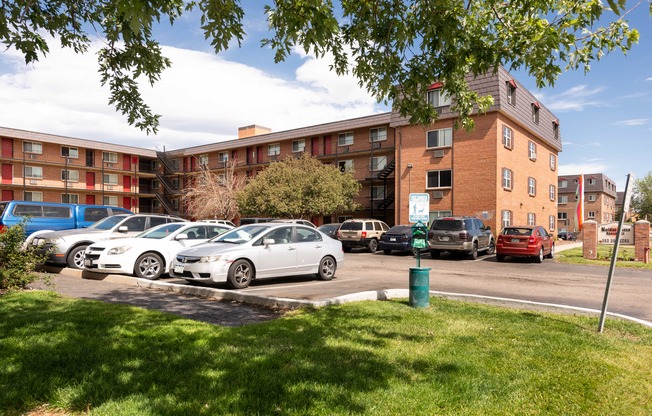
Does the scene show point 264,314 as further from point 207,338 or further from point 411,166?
point 411,166

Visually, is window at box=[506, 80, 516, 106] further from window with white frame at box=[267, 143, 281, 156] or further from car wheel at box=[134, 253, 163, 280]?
car wheel at box=[134, 253, 163, 280]

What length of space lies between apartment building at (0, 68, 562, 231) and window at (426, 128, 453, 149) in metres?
0.07

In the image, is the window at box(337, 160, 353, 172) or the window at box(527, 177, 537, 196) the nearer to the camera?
the window at box(527, 177, 537, 196)

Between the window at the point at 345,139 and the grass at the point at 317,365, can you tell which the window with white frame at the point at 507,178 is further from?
the grass at the point at 317,365

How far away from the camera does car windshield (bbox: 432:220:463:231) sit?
20109mm

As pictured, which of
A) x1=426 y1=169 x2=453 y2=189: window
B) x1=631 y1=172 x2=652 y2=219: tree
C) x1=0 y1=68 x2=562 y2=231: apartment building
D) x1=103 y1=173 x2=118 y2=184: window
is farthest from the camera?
x1=631 y1=172 x2=652 y2=219: tree

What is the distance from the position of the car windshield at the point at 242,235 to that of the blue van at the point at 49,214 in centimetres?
787

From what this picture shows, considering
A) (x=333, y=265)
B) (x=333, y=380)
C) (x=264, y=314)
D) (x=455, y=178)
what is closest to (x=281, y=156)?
(x=455, y=178)

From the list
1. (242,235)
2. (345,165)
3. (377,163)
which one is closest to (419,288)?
(242,235)

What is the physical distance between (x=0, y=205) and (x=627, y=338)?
778 inches

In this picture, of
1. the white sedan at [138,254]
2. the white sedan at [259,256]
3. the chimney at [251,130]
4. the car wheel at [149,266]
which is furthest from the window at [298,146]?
the car wheel at [149,266]

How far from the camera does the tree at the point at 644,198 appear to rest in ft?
238

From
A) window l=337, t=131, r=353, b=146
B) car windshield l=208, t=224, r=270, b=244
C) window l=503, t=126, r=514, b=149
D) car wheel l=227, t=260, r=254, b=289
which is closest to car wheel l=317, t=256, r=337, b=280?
car windshield l=208, t=224, r=270, b=244

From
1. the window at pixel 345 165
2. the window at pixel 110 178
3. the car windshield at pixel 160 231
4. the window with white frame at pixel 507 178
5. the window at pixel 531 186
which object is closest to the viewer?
the car windshield at pixel 160 231
